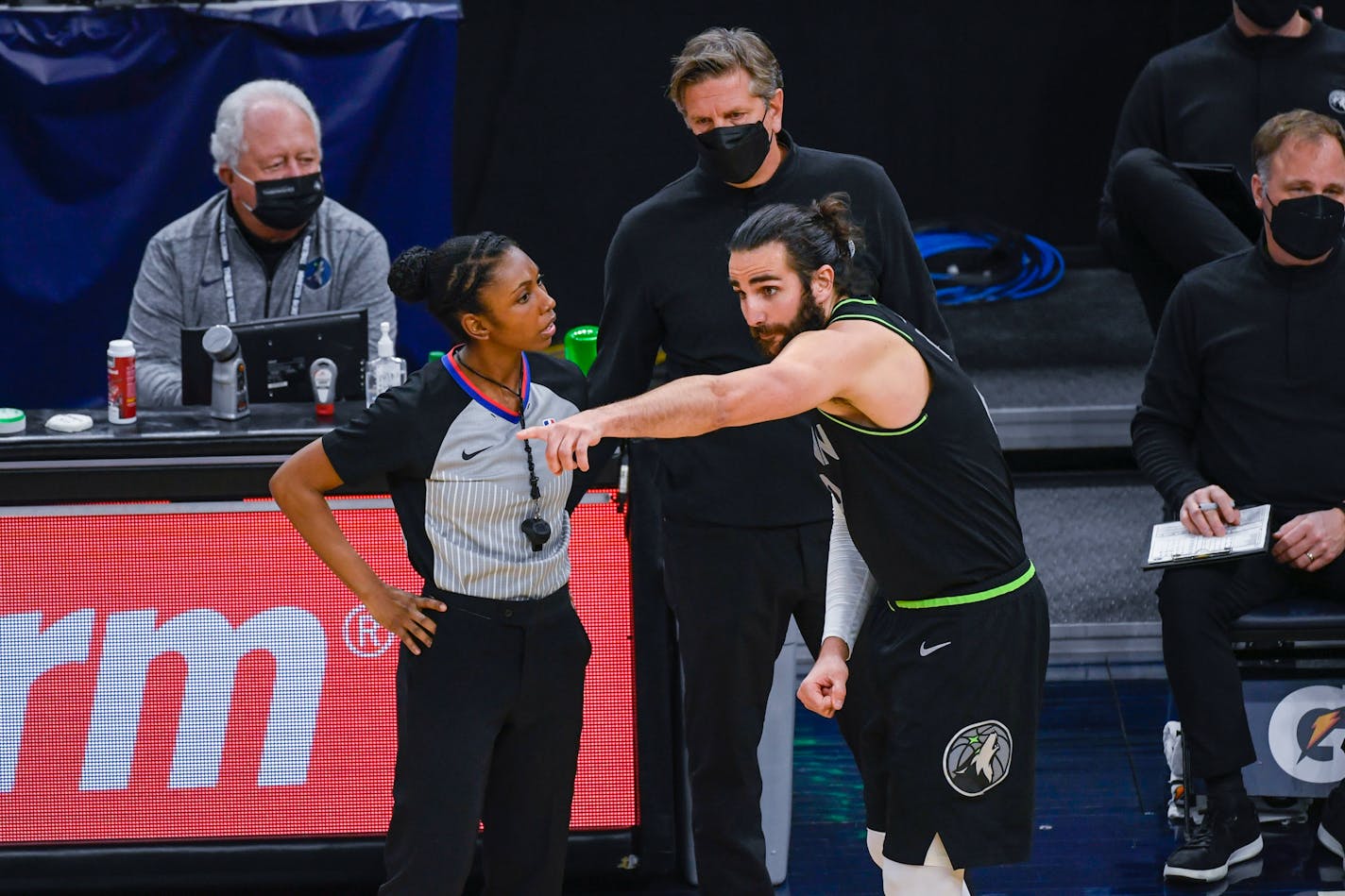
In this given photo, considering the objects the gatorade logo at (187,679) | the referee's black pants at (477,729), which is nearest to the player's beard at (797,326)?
the referee's black pants at (477,729)

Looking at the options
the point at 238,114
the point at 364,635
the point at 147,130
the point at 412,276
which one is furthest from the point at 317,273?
the point at 412,276

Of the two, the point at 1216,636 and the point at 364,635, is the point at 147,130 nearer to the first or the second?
the point at 364,635

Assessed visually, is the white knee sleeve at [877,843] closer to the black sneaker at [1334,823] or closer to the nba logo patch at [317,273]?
the black sneaker at [1334,823]

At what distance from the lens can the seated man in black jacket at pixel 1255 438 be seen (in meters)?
4.53

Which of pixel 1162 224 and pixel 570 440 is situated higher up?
pixel 570 440

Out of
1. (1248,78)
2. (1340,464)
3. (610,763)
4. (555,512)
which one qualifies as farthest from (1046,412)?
(555,512)

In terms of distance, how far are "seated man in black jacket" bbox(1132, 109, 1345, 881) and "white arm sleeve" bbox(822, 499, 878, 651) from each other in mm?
1474

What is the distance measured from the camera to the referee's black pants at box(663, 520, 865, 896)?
3.88 metres

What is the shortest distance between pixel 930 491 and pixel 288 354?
6.78 ft

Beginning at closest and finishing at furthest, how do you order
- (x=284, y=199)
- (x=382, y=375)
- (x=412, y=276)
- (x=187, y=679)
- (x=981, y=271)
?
(x=412, y=276) → (x=187, y=679) → (x=382, y=375) → (x=284, y=199) → (x=981, y=271)

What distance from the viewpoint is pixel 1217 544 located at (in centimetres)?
455

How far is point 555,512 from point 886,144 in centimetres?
506

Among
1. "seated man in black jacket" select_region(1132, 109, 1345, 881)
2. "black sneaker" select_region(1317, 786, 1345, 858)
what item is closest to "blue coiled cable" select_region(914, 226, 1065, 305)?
"seated man in black jacket" select_region(1132, 109, 1345, 881)

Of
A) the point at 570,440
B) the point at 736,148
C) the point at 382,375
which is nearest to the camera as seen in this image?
→ the point at 570,440
